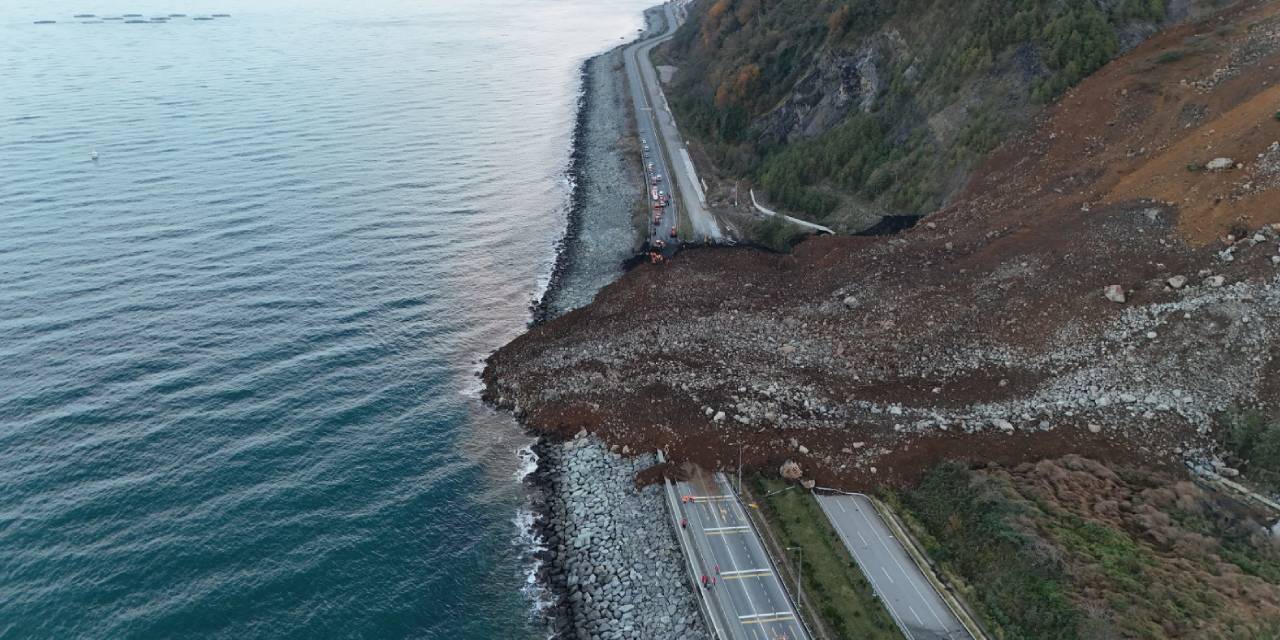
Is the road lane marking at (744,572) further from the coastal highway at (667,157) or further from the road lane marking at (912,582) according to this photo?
the coastal highway at (667,157)

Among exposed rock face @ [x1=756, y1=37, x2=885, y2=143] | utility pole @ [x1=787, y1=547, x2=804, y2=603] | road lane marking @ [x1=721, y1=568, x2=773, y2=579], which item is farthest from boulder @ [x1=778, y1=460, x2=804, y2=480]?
exposed rock face @ [x1=756, y1=37, x2=885, y2=143]

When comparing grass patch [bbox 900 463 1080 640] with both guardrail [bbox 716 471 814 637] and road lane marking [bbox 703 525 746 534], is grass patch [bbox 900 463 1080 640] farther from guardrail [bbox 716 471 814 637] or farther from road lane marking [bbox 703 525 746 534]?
road lane marking [bbox 703 525 746 534]

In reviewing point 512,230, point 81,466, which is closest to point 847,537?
point 81,466

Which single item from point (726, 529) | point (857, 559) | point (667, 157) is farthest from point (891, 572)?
point (667, 157)

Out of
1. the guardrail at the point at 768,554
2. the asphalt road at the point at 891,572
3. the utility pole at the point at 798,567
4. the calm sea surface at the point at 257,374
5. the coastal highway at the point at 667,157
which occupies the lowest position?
the calm sea surface at the point at 257,374

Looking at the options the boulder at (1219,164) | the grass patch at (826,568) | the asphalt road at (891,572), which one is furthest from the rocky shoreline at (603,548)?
the boulder at (1219,164)

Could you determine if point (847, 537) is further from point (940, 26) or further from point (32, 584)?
point (940, 26)

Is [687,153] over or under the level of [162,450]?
over
